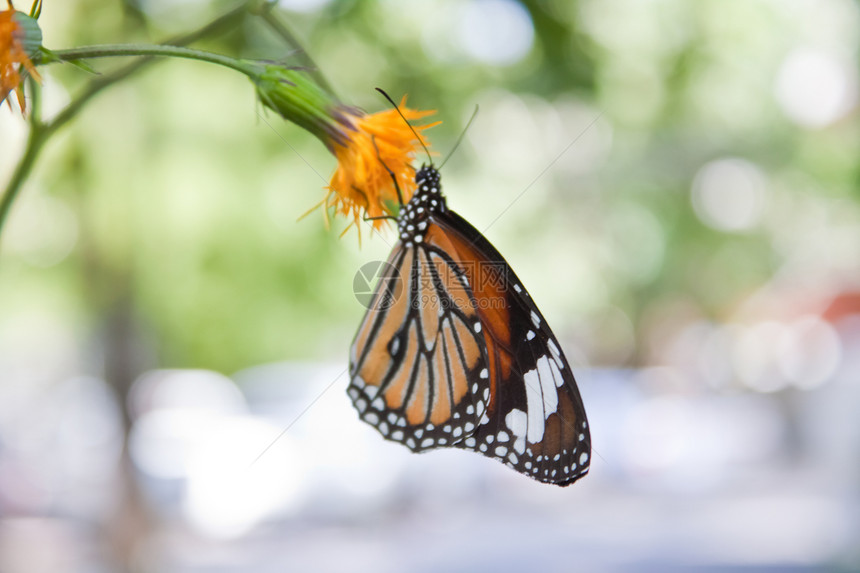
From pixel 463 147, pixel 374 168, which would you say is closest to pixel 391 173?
pixel 374 168

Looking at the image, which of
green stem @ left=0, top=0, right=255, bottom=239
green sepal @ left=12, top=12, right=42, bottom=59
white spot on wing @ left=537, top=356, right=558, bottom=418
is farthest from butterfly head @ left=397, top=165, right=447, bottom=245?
green sepal @ left=12, top=12, right=42, bottom=59

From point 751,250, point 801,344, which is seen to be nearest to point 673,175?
point 751,250

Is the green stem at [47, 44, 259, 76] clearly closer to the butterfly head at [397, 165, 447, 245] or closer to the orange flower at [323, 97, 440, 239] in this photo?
the orange flower at [323, 97, 440, 239]

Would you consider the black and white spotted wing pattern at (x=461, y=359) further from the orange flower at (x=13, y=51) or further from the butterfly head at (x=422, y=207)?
the orange flower at (x=13, y=51)

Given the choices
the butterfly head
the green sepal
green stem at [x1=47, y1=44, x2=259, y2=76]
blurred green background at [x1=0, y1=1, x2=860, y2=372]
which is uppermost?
blurred green background at [x1=0, y1=1, x2=860, y2=372]

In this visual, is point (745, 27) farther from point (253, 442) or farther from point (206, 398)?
point (206, 398)

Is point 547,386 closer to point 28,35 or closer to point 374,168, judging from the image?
point 374,168

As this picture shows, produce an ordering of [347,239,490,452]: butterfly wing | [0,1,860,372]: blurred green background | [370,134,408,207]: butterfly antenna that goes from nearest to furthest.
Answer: [370,134,408,207]: butterfly antenna
[347,239,490,452]: butterfly wing
[0,1,860,372]: blurred green background
